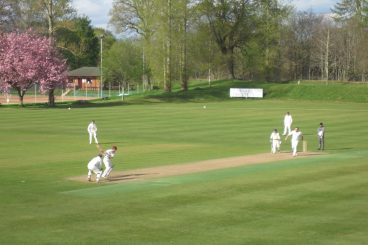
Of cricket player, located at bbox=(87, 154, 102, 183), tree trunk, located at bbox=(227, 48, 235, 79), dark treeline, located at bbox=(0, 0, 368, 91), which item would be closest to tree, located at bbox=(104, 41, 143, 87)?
dark treeline, located at bbox=(0, 0, 368, 91)

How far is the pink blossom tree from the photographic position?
81000mm

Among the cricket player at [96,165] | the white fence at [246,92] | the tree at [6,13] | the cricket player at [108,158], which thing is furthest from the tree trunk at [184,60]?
the cricket player at [96,165]

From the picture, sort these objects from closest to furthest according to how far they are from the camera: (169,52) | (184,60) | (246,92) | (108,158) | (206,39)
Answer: (108,158) < (246,92) < (169,52) < (184,60) < (206,39)

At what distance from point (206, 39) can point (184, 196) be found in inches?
3439

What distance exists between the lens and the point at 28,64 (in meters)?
81.2

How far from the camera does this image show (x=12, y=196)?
831 inches

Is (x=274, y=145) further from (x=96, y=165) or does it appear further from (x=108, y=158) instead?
(x=96, y=165)

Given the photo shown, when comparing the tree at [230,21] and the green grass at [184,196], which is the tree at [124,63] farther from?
the green grass at [184,196]

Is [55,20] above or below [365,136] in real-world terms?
above

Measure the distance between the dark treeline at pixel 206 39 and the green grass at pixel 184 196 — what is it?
2002 inches

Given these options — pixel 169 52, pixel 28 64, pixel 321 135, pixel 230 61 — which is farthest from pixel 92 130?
pixel 230 61

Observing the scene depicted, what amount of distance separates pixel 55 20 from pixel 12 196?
67430 mm

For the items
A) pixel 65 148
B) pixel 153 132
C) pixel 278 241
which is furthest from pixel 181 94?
pixel 278 241

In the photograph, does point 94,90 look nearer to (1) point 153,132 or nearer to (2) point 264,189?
(1) point 153,132
